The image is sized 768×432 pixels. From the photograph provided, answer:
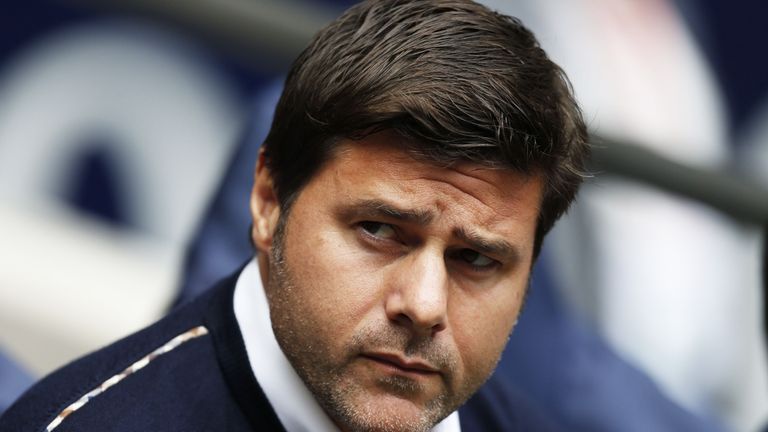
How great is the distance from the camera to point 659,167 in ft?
7.98

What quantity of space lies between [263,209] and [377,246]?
0.62 feet

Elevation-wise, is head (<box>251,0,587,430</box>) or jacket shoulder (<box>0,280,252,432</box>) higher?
head (<box>251,0,587,430</box>)

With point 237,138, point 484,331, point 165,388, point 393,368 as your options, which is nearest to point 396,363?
A: point 393,368

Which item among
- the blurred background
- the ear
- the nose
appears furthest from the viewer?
the blurred background

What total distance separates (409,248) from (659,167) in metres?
1.35

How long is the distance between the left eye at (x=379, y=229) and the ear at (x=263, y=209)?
12cm

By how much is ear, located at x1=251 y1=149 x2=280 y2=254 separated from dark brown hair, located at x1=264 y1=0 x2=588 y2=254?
0.07 ft

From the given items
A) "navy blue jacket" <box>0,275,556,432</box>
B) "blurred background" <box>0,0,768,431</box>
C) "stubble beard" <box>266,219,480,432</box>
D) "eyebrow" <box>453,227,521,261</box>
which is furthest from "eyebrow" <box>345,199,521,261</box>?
"blurred background" <box>0,0,768,431</box>

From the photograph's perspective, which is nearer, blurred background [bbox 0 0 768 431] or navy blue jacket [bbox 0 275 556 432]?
navy blue jacket [bbox 0 275 556 432]

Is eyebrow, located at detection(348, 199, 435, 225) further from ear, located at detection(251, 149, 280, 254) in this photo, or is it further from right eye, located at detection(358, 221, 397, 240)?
ear, located at detection(251, 149, 280, 254)

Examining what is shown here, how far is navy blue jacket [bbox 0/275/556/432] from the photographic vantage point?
1.21 metres

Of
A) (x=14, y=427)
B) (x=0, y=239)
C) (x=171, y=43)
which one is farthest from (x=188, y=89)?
(x=14, y=427)

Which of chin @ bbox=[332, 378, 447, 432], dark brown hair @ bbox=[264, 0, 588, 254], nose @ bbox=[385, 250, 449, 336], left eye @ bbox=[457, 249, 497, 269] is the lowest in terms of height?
chin @ bbox=[332, 378, 447, 432]

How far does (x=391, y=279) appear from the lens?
118 cm
